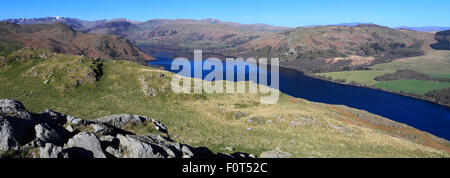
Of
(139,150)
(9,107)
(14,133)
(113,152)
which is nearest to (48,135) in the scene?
(14,133)

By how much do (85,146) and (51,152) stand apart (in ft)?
6.77

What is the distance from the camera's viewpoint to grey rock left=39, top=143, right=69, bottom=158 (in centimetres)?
1294

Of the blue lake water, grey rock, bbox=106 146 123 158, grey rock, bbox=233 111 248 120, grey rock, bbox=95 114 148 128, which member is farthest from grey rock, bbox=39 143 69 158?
the blue lake water

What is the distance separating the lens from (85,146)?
49.1ft

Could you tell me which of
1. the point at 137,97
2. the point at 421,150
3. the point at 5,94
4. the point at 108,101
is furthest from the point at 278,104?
the point at 5,94

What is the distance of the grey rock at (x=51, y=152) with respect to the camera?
42.4 feet

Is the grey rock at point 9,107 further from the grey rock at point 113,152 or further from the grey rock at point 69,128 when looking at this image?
the grey rock at point 113,152

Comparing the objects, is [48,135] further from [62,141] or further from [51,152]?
[51,152]

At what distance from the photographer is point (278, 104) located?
5938 cm

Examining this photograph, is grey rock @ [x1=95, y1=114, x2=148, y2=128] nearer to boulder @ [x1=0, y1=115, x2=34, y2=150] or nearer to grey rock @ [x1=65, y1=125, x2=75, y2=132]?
grey rock @ [x1=65, y1=125, x2=75, y2=132]

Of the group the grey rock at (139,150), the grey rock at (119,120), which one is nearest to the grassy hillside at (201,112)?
the grey rock at (119,120)

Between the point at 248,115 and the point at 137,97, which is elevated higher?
the point at 137,97
